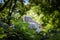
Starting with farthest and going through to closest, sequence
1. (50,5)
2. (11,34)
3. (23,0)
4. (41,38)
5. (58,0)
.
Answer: (23,0), (50,5), (58,0), (41,38), (11,34)

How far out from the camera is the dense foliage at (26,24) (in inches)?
131

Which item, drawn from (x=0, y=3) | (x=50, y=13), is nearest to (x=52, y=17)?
(x=50, y=13)

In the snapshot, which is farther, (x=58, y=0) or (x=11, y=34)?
(x=58, y=0)

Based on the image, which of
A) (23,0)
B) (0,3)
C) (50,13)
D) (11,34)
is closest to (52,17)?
(50,13)

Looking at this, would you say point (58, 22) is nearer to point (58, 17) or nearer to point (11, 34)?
point (58, 17)

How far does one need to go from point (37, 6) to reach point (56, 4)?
0.83 metres

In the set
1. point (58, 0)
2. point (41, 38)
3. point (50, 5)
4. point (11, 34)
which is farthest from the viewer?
point (50, 5)

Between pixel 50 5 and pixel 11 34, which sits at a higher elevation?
pixel 50 5

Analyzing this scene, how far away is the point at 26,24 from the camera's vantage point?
381 centimetres

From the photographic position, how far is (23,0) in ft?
18.7

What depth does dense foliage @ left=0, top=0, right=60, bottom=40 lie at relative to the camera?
3331 millimetres

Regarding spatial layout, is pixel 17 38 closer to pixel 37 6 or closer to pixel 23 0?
pixel 37 6

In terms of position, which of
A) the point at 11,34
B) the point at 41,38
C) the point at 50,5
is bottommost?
the point at 41,38

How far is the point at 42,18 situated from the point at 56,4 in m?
0.86
